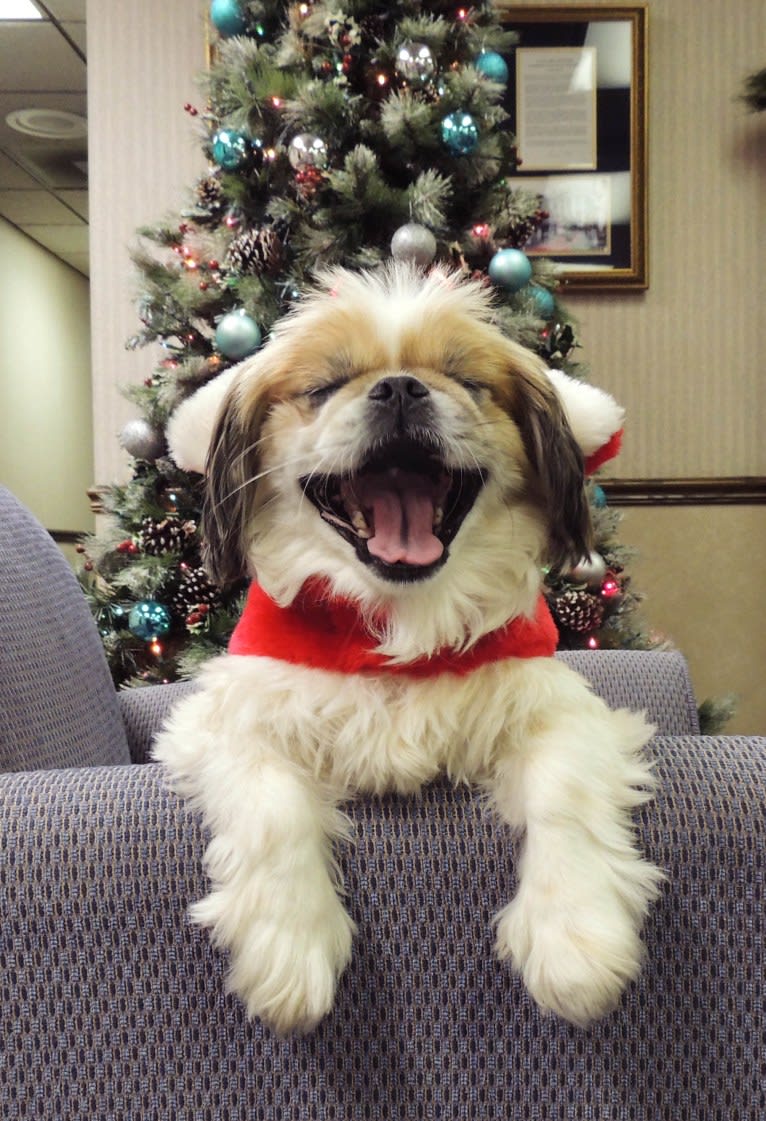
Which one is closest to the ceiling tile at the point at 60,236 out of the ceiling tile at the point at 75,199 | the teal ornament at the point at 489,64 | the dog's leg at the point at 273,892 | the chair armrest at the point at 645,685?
the ceiling tile at the point at 75,199

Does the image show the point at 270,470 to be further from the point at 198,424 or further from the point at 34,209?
the point at 34,209

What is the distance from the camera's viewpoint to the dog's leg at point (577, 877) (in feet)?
2.19

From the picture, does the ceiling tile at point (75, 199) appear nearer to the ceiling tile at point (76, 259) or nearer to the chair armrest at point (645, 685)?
the ceiling tile at point (76, 259)

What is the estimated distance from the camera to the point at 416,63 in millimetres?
1942

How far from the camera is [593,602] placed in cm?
211

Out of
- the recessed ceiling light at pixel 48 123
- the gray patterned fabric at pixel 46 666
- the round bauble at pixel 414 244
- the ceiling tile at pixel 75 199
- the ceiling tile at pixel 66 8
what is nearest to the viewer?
the gray patterned fabric at pixel 46 666

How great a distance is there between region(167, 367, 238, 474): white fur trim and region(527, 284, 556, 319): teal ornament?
1.18 metres

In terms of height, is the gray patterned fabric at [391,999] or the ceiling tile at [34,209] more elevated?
the ceiling tile at [34,209]

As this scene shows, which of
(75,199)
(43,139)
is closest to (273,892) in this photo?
(43,139)

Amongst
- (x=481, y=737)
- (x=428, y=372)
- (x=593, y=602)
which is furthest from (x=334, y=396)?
(x=593, y=602)

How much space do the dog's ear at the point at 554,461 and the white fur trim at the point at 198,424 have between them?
337 mm

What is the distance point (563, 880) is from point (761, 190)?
→ 9.38ft

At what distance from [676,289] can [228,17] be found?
5.31 feet

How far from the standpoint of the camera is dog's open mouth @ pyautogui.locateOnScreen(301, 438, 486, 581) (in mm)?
942
